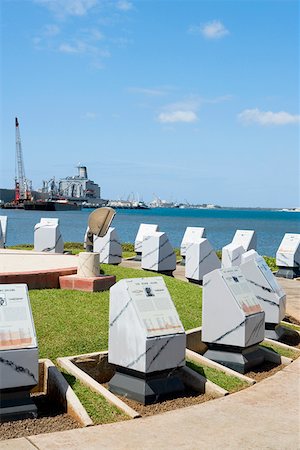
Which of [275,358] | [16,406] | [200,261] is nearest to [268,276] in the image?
[275,358]

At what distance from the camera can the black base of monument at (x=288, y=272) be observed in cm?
2423

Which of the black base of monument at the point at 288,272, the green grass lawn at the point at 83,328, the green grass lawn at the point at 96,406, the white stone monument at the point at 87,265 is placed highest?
the white stone monument at the point at 87,265

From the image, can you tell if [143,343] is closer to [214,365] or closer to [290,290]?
[214,365]

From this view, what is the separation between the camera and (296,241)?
24812 millimetres

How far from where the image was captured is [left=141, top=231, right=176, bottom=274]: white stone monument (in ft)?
70.2

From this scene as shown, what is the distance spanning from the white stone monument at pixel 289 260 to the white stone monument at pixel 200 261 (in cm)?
563

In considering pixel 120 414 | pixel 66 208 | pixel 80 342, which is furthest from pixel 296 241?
pixel 66 208

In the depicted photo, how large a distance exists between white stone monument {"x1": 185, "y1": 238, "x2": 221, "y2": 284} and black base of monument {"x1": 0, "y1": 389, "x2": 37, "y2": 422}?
41.1ft

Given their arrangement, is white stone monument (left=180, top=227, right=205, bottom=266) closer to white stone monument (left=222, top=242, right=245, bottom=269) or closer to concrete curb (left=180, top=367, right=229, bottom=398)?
white stone monument (left=222, top=242, right=245, bottom=269)

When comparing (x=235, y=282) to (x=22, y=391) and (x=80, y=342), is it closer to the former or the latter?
(x=80, y=342)

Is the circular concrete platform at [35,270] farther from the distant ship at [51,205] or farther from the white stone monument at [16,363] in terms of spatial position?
the distant ship at [51,205]

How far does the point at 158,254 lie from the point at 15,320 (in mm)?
14320

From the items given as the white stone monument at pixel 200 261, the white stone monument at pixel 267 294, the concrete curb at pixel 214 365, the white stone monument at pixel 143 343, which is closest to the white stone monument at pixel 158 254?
the white stone monument at pixel 200 261

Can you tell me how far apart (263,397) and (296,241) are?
17.5 meters
